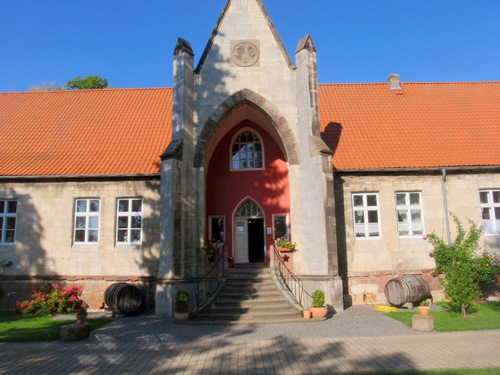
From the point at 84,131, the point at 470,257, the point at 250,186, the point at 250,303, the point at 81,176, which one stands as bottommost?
the point at 250,303

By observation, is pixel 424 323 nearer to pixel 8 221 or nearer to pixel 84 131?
pixel 8 221

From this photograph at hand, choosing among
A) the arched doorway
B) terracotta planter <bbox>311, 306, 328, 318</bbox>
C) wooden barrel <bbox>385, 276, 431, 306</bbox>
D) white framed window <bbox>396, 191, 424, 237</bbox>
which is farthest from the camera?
the arched doorway

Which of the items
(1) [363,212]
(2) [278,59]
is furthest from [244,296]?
(2) [278,59]

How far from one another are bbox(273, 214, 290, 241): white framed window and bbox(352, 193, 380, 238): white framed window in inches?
111

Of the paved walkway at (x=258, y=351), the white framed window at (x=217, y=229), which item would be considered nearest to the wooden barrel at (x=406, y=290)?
the paved walkway at (x=258, y=351)

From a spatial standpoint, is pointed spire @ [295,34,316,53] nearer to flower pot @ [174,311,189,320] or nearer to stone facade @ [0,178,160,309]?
stone facade @ [0,178,160,309]

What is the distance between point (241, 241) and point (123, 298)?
531cm

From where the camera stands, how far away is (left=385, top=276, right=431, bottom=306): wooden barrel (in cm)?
1238

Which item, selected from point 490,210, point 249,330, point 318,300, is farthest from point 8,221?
point 490,210

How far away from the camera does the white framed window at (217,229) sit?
52.0ft

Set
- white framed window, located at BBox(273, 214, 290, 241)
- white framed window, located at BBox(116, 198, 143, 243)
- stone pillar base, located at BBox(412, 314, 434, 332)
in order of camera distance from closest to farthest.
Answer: stone pillar base, located at BBox(412, 314, 434, 332), white framed window, located at BBox(116, 198, 143, 243), white framed window, located at BBox(273, 214, 290, 241)

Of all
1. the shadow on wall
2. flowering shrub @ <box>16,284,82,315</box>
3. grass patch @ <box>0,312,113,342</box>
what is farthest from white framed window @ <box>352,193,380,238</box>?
the shadow on wall

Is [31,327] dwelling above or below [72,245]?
below

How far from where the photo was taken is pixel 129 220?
14.3 metres
